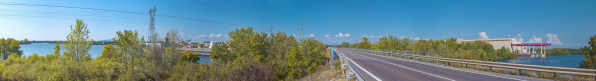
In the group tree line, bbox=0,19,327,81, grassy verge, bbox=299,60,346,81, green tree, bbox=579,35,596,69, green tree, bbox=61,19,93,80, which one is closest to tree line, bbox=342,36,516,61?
green tree, bbox=579,35,596,69

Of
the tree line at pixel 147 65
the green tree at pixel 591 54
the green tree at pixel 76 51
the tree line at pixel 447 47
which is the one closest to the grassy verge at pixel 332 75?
the tree line at pixel 147 65

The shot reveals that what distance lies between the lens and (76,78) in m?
22.4

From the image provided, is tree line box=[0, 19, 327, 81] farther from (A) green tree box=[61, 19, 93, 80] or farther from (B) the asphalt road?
(B) the asphalt road

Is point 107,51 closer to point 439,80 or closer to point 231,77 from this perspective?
point 231,77

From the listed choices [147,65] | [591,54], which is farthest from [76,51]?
[591,54]

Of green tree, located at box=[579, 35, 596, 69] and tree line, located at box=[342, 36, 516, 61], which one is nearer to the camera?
green tree, located at box=[579, 35, 596, 69]

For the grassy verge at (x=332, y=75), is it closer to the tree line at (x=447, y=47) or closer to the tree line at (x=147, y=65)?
the tree line at (x=147, y=65)

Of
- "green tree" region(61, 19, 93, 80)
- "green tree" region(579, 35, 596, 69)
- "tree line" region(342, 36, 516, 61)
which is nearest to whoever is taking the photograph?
"green tree" region(579, 35, 596, 69)

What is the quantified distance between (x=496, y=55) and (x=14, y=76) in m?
129

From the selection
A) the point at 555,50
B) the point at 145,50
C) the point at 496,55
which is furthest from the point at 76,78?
the point at 555,50

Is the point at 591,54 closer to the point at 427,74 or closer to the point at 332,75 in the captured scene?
the point at 427,74

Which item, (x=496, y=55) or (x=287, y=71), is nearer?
(x=287, y=71)

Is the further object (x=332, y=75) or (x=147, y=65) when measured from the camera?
(x=147, y=65)

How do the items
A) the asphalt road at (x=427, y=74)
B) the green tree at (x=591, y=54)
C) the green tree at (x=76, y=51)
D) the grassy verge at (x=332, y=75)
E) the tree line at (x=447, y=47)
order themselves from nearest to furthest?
the asphalt road at (x=427, y=74) < the grassy verge at (x=332, y=75) < the green tree at (x=591, y=54) < the green tree at (x=76, y=51) < the tree line at (x=447, y=47)
